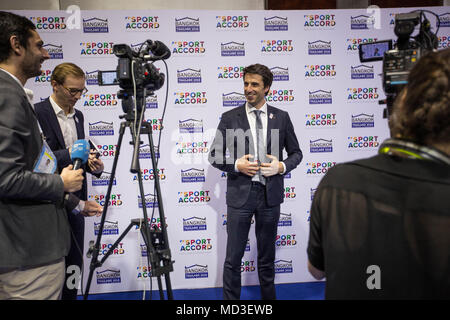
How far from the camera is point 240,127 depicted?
2.56m

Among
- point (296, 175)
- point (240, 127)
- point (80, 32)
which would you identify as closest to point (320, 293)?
point (296, 175)

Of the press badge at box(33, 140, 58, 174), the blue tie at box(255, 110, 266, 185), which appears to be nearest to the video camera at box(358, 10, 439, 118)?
the blue tie at box(255, 110, 266, 185)

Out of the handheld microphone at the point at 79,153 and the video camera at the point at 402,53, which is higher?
the video camera at the point at 402,53

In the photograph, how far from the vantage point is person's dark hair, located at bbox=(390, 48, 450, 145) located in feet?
2.40

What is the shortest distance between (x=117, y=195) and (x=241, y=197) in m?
1.33

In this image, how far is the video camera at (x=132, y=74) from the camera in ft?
5.54

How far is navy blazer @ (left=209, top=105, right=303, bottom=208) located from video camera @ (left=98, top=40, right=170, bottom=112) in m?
0.87

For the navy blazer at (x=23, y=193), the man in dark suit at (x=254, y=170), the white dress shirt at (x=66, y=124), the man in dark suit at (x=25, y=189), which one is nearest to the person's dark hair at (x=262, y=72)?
the man in dark suit at (x=254, y=170)

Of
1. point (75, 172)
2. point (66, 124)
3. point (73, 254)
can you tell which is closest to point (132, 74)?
point (75, 172)

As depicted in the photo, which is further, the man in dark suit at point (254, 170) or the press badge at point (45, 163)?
the man in dark suit at point (254, 170)

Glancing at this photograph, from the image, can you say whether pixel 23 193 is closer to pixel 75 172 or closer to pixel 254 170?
pixel 75 172

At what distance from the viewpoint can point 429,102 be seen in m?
0.74

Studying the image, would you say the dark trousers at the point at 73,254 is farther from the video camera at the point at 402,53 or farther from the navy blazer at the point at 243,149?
the video camera at the point at 402,53

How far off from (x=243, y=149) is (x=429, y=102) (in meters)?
1.85
